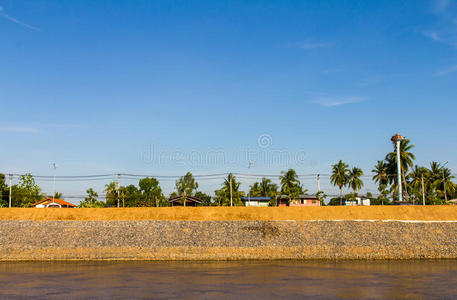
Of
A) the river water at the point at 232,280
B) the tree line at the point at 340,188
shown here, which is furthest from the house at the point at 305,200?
the river water at the point at 232,280

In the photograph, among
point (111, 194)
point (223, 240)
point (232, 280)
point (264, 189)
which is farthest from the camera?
point (264, 189)

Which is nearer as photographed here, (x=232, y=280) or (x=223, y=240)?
(x=232, y=280)

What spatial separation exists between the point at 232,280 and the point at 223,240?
1434 cm

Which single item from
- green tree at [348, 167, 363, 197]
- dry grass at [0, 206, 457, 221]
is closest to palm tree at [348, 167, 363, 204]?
green tree at [348, 167, 363, 197]

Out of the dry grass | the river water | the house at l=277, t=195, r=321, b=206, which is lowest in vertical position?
the river water

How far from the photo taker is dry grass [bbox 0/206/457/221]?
1981 inches

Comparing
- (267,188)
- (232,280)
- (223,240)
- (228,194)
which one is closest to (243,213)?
(223,240)

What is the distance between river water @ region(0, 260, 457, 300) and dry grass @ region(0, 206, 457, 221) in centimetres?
1253

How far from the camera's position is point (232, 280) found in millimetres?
28000

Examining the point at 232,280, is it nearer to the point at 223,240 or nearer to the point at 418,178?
the point at 223,240

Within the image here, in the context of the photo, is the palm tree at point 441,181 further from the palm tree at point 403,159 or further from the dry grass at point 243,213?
the dry grass at point 243,213

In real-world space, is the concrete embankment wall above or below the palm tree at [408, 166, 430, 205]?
below

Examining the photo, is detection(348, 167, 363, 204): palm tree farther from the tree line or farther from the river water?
the river water

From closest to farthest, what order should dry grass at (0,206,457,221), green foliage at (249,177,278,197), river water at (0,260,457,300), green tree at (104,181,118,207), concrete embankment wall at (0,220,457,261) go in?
river water at (0,260,457,300), concrete embankment wall at (0,220,457,261), dry grass at (0,206,457,221), green tree at (104,181,118,207), green foliage at (249,177,278,197)
